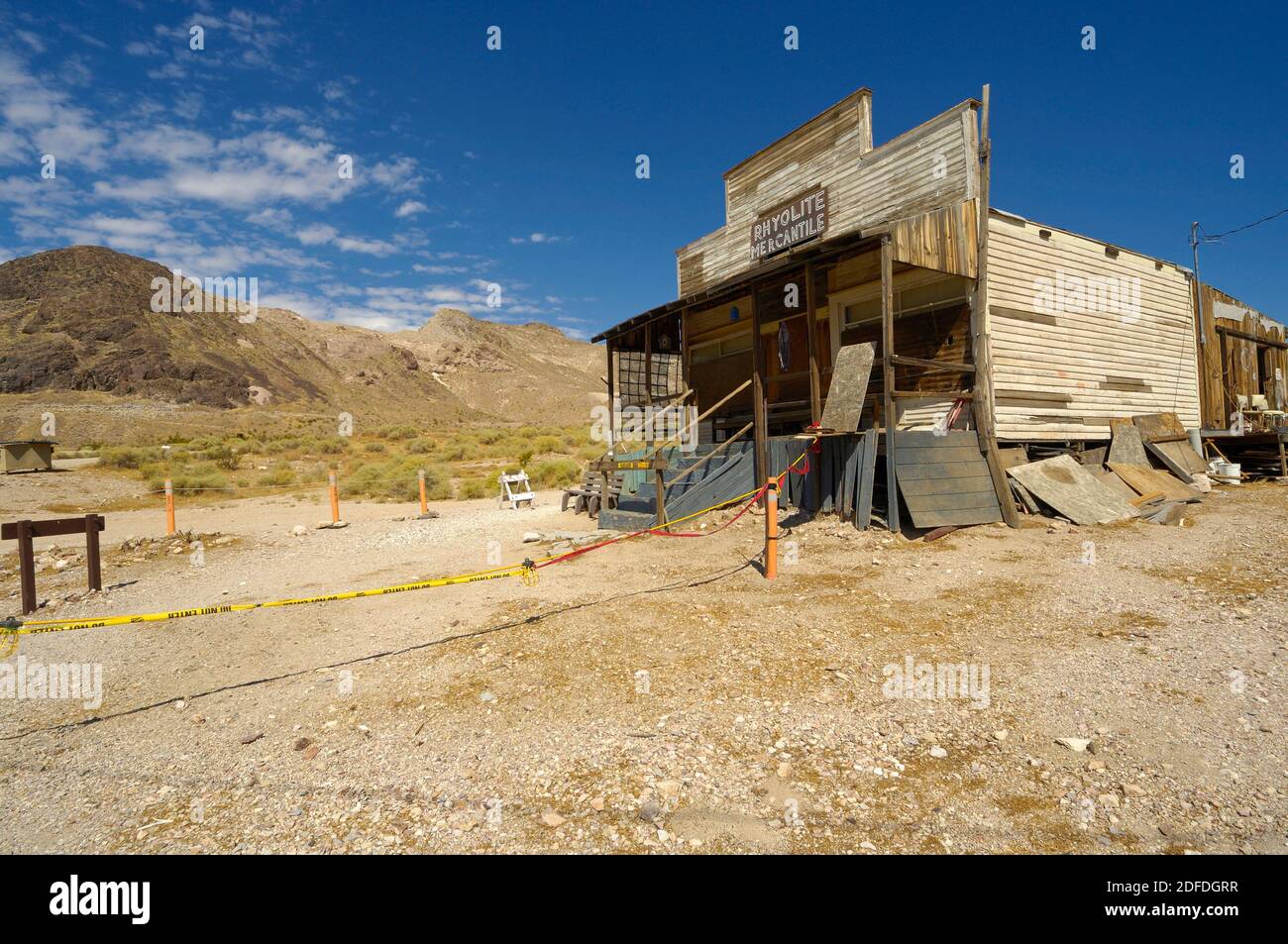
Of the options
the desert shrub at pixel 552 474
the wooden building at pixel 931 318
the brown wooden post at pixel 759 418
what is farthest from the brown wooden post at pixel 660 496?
the desert shrub at pixel 552 474

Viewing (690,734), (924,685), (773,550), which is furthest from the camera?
(773,550)

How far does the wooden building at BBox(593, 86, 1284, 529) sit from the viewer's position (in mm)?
9258

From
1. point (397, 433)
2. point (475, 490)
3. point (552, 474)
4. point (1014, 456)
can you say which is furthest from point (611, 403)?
point (397, 433)

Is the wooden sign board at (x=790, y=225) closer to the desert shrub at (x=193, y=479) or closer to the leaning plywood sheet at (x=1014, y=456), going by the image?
the leaning plywood sheet at (x=1014, y=456)

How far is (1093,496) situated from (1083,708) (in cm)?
688

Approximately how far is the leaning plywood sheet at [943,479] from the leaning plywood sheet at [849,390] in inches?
27.3

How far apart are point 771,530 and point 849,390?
340 cm

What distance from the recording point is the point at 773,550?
682 centimetres

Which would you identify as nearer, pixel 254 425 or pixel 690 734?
pixel 690 734

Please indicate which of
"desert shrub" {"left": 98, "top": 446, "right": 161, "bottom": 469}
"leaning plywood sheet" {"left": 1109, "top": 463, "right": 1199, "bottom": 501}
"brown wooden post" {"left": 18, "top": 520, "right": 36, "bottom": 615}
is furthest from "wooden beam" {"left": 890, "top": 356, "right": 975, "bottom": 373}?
"desert shrub" {"left": 98, "top": 446, "right": 161, "bottom": 469}

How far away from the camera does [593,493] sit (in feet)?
45.6

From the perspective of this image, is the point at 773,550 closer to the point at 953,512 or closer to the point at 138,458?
the point at 953,512
